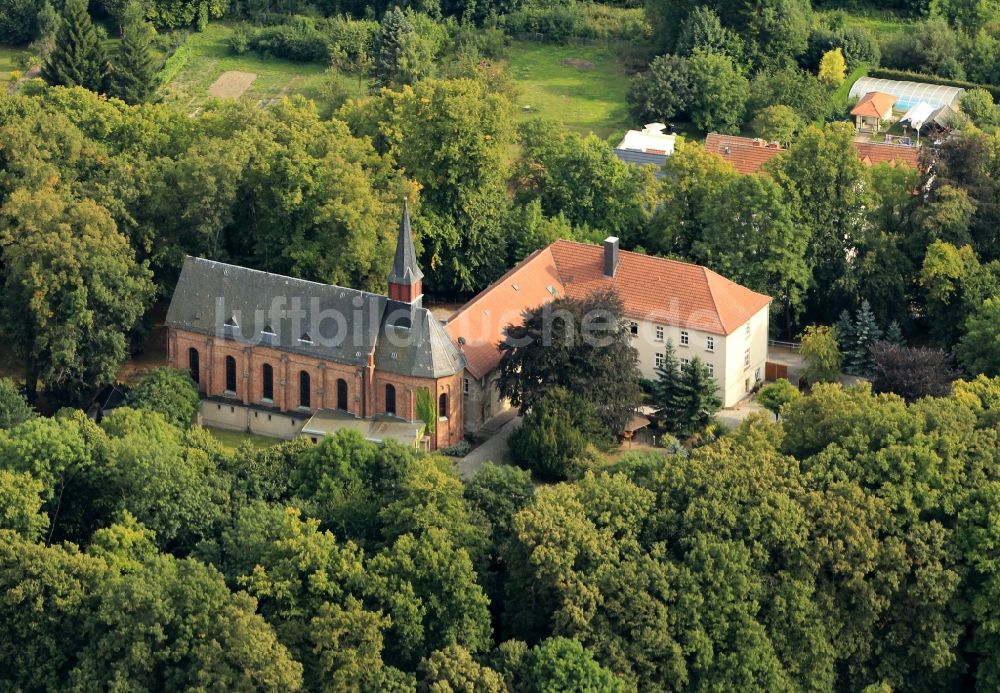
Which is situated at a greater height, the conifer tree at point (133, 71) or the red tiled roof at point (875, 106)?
the conifer tree at point (133, 71)

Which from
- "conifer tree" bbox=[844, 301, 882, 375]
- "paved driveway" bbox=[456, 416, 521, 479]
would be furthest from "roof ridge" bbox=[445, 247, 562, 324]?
"conifer tree" bbox=[844, 301, 882, 375]

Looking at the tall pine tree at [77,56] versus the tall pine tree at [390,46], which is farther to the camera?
the tall pine tree at [390,46]

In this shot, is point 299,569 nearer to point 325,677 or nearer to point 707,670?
point 325,677

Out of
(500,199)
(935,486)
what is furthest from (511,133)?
(935,486)

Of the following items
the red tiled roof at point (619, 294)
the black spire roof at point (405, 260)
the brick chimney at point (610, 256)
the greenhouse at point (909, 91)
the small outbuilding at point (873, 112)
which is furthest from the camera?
the greenhouse at point (909, 91)

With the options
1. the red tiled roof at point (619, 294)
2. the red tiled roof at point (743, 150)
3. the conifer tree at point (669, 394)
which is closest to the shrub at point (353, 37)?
the red tiled roof at point (743, 150)

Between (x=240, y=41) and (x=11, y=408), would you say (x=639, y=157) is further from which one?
(x=11, y=408)

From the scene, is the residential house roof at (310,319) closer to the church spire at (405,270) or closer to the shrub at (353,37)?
the church spire at (405,270)
